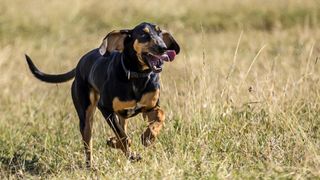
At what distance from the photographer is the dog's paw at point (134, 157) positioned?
6.91m

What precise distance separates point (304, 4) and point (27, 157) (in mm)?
11452

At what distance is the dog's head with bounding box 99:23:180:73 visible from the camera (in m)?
7.19

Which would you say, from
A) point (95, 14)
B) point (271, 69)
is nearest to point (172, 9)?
point (95, 14)

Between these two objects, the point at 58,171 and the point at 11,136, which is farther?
the point at 11,136

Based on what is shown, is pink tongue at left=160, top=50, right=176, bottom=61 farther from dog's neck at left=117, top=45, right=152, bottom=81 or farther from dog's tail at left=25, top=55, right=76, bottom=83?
dog's tail at left=25, top=55, right=76, bottom=83

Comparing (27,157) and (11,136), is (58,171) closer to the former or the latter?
(27,157)

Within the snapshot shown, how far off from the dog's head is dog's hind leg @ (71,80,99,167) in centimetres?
74

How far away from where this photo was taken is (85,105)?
323 inches

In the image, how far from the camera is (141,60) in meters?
7.37

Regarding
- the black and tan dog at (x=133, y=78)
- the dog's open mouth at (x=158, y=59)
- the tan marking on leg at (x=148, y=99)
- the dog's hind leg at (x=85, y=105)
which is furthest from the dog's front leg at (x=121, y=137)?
the dog's open mouth at (x=158, y=59)

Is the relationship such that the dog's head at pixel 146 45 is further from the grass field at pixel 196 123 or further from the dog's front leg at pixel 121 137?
the grass field at pixel 196 123

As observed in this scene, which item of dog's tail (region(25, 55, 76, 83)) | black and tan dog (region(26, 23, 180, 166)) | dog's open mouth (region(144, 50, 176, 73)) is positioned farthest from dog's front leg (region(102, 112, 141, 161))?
dog's tail (region(25, 55, 76, 83))

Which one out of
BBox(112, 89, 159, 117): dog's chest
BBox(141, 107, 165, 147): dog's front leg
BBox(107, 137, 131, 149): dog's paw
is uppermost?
BBox(112, 89, 159, 117): dog's chest

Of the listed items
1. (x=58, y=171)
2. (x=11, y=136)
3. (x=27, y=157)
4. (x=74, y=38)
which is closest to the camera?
(x=58, y=171)
